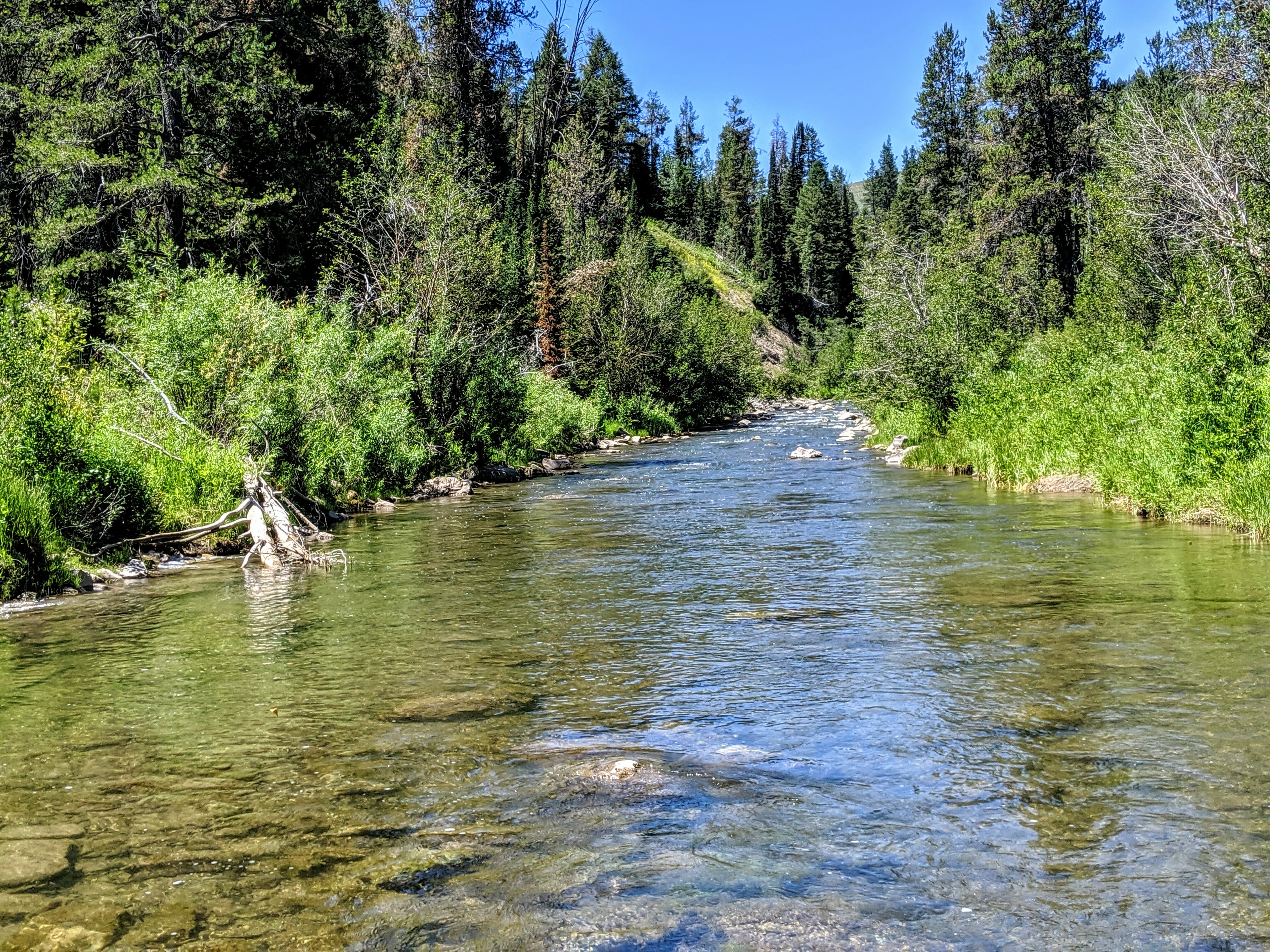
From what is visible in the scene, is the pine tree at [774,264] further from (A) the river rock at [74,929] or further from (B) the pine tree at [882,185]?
(A) the river rock at [74,929]

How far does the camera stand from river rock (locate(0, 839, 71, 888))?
16.1ft

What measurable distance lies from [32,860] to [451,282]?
25.4m

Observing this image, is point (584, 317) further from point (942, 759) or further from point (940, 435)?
point (942, 759)

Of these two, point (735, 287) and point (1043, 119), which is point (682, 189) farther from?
point (1043, 119)

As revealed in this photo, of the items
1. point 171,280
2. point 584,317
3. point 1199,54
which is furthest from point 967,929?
Answer: point 584,317

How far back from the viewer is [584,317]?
174 feet

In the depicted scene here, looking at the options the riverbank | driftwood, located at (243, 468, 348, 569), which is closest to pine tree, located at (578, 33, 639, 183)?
the riverbank

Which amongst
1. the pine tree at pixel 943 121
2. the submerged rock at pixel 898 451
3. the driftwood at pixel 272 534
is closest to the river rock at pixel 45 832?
the driftwood at pixel 272 534

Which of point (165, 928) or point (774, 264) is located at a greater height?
point (774, 264)

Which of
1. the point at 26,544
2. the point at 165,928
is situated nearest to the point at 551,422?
the point at 26,544

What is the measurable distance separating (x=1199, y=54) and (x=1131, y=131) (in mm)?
8312

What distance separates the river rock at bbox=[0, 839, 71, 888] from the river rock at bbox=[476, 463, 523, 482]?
24093 mm

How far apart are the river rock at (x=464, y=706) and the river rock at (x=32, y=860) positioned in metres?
2.60

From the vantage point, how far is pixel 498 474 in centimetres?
3020
